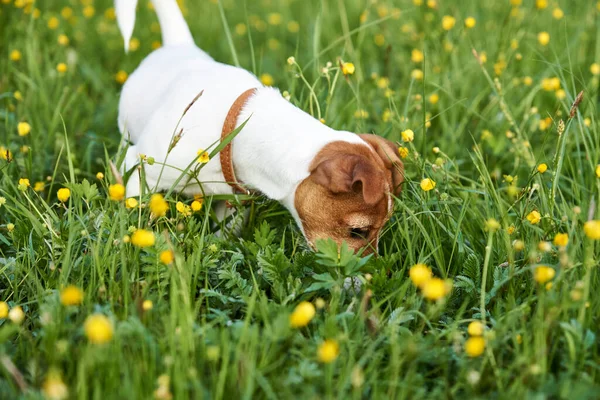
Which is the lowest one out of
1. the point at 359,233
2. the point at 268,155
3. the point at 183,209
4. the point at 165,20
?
the point at 359,233

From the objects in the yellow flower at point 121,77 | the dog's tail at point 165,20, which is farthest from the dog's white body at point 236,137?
the yellow flower at point 121,77

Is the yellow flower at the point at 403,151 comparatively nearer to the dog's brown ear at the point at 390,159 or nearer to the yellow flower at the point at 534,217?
the dog's brown ear at the point at 390,159

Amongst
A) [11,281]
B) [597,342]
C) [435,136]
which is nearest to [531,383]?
[597,342]

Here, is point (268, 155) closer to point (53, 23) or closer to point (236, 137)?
point (236, 137)

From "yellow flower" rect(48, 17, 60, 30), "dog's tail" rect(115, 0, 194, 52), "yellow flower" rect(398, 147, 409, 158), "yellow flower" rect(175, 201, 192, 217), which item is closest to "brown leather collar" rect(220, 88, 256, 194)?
"yellow flower" rect(175, 201, 192, 217)

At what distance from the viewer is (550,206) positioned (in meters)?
2.83

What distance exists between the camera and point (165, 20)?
4008 millimetres

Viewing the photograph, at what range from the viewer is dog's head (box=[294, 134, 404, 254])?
104 inches

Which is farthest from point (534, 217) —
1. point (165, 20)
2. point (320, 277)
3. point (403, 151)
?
point (165, 20)

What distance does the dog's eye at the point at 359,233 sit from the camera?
9.25ft

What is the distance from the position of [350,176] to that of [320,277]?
435 millimetres

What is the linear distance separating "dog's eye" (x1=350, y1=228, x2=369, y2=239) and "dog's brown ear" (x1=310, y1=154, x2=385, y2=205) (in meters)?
0.21

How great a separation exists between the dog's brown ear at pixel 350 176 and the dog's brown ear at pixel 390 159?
23cm

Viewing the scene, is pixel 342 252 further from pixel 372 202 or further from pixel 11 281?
pixel 11 281
